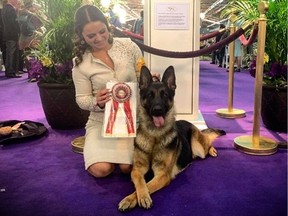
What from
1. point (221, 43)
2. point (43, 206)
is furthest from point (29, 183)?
point (221, 43)

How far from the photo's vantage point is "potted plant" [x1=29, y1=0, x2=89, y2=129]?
12.4ft

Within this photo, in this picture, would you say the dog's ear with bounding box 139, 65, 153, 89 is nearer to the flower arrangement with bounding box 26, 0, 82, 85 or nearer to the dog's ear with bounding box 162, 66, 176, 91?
the dog's ear with bounding box 162, 66, 176, 91

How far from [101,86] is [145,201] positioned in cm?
108

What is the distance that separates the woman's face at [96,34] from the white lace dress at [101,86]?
0.12 m

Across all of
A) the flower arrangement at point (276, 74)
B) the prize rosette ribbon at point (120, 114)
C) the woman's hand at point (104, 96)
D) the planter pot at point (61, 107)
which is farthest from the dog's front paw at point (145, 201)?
the flower arrangement at point (276, 74)

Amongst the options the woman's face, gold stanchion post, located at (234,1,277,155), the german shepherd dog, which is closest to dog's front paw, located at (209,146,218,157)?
gold stanchion post, located at (234,1,277,155)

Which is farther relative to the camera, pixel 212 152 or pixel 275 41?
pixel 275 41

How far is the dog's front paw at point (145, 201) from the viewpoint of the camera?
2086 millimetres

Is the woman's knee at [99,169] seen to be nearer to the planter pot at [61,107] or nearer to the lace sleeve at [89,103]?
the lace sleeve at [89,103]

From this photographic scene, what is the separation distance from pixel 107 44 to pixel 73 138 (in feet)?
4.60

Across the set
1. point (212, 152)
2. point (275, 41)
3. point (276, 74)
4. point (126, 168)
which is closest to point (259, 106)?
point (212, 152)

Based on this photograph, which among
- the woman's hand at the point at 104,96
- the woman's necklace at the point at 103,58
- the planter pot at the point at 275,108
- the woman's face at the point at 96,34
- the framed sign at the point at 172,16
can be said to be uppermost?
the framed sign at the point at 172,16

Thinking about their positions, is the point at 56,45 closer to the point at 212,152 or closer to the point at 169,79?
the point at 169,79

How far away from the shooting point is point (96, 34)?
2.54 metres
